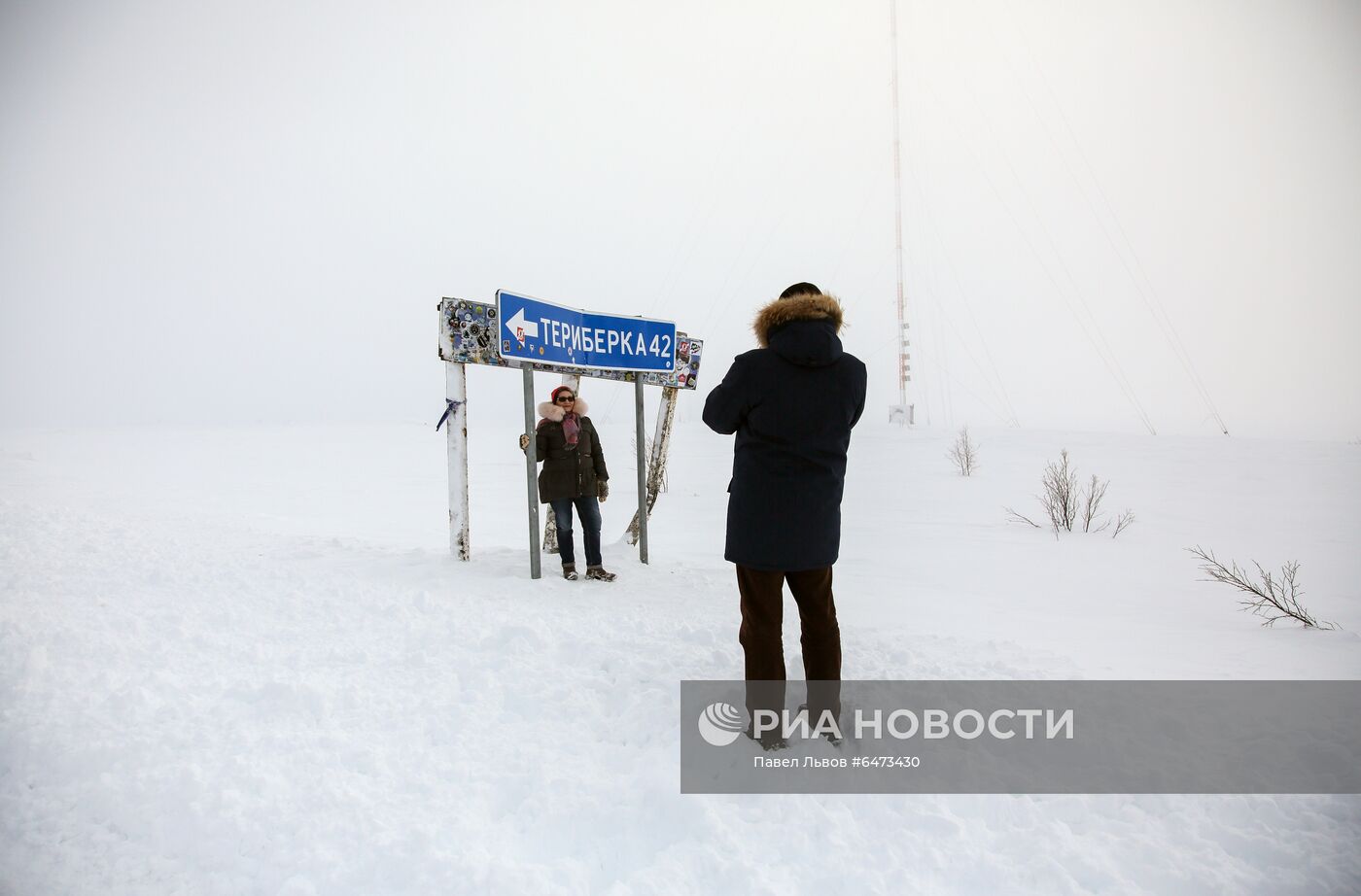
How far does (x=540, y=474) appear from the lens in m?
5.65

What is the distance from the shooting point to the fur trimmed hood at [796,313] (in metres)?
2.58

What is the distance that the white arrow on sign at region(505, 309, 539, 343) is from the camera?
5230 millimetres

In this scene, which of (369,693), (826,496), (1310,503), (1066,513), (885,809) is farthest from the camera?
(1310,503)

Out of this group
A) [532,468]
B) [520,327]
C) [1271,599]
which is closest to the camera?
[1271,599]

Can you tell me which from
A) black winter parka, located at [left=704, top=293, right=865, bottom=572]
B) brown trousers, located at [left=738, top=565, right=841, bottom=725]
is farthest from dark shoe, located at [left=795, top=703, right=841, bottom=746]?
black winter parka, located at [left=704, top=293, right=865, bottom=572]

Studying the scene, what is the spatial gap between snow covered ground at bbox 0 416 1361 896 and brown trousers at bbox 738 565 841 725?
43cm

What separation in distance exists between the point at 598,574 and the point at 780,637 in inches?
123

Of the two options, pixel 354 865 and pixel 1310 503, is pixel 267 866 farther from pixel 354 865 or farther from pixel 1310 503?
pixel 1310 503

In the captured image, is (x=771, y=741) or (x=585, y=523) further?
(x=585, y=523)

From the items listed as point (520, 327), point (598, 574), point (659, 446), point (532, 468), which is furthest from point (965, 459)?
point (520, 327)

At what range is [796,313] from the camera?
2.58 m

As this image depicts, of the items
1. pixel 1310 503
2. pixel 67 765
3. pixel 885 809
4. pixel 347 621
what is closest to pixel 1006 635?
pixel 885 809

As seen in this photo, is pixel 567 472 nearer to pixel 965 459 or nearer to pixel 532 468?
pixel 532 468

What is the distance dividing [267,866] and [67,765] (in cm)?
108
